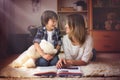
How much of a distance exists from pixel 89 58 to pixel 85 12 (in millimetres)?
323

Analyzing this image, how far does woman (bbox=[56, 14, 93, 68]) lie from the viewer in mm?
1888

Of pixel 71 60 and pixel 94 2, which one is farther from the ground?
pixel 94 2

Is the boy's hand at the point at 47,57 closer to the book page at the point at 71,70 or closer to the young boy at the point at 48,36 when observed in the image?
the young boy at the point at 48,36

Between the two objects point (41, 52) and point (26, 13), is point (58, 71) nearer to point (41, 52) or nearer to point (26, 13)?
point (41, 52)

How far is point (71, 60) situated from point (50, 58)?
0.48 feet

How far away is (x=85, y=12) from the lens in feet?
6.15

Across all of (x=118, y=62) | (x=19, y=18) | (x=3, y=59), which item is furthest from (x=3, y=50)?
(x=118, y=62)

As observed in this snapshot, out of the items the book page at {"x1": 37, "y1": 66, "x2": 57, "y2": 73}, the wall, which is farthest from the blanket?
the wall

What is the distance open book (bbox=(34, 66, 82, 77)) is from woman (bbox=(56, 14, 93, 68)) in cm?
3

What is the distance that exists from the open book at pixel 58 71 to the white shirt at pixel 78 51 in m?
0.08

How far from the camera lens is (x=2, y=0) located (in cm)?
191

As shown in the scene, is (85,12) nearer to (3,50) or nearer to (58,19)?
(58,19)

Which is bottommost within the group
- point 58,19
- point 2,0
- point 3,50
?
point 3,50

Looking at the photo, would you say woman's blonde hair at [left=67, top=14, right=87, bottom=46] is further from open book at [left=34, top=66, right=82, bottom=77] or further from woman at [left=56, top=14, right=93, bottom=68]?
open book at [left=34, top=66, right=82, bottom=77]
